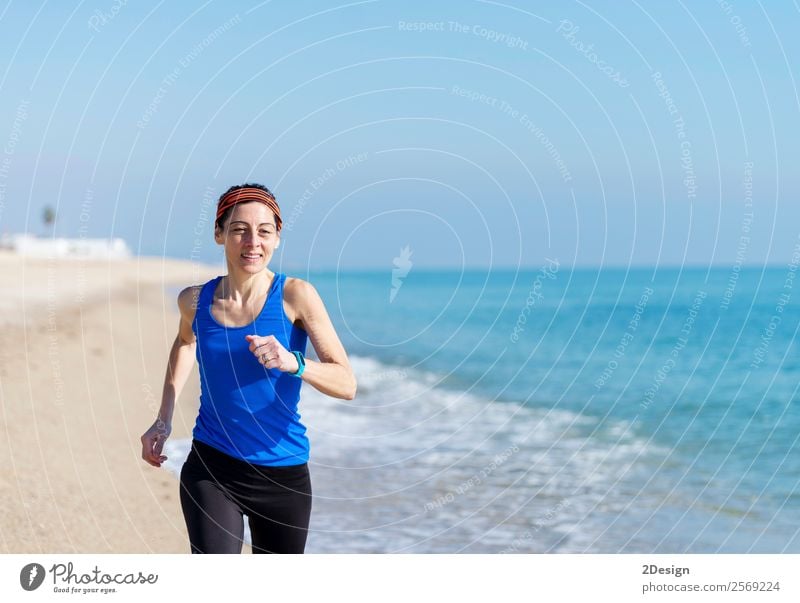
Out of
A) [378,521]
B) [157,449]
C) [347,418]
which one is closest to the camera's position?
[157,449]

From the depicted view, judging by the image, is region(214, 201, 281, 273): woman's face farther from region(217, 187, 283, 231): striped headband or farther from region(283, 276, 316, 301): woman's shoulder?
region(283, 276, 316, 301): woman's shoulder

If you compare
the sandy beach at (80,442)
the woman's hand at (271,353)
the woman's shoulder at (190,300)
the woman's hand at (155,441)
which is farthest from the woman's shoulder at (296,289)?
the sandy beach at (80,442)

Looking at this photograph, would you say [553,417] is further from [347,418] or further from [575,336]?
[575,336]

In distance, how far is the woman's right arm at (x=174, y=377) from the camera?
15.6 feet

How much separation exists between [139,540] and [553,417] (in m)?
11.6

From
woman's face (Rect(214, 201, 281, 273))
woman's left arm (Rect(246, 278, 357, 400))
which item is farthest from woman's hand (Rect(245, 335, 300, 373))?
woman's face (Rect(214, 201, 281, 273))

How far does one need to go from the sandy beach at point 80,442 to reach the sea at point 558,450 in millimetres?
1172

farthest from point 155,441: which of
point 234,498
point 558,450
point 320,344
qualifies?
point 558,450

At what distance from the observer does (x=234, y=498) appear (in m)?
4.54

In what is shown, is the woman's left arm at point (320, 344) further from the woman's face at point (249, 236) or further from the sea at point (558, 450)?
the sea at point (558, 450)

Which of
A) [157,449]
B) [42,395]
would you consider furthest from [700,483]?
[157,449]

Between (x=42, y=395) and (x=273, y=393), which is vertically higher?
(x=273, y=393)

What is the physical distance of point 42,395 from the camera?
12.9 metres

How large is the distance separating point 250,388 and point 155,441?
26.6 inches
